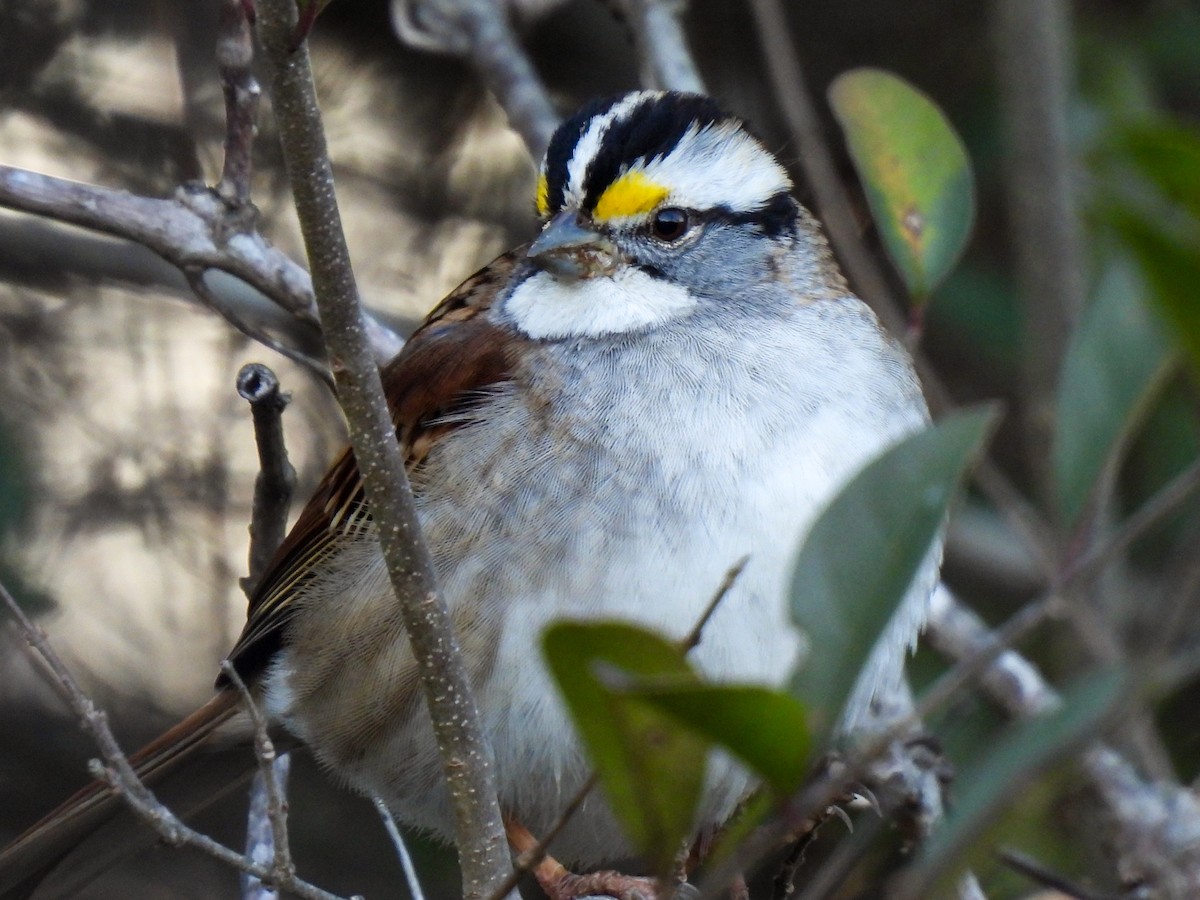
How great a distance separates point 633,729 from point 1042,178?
3.08 meters

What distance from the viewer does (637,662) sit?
1329 mm

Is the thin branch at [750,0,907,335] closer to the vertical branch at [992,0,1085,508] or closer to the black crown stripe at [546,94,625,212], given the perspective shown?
the black crown stripe at [546,94,625,212]

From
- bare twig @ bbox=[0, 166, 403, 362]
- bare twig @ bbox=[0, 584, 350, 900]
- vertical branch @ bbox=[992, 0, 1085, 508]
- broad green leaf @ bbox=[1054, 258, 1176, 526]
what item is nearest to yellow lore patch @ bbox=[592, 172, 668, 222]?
bare twig @ bbox=[0, 166, 403, 362]

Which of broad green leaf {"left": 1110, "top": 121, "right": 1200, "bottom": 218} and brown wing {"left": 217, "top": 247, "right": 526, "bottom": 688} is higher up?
broad green leaf {"left": 1110, "top": 121, "right": 1200, "bottom": 218}

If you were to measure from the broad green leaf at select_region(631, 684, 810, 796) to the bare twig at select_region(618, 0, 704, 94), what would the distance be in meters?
2.84

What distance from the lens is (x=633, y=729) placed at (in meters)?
1.38

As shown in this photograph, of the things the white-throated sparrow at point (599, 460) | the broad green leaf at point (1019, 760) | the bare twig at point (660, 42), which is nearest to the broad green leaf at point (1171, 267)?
the broad green leaf at point (1019, 760)

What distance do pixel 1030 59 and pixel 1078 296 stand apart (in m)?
0.62

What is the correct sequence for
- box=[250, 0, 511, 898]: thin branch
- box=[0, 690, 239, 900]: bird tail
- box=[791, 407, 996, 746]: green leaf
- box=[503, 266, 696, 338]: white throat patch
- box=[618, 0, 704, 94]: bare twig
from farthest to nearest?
box=[618, 0, 704, 94]: bare twig → box=[0, 690, 239, 900]: bird tail → box=[503, 266, 696, 338]: white throat patch → box=[250, 0, 511, 898]: thin branch → box=[791, 407, 996, 746]: green leaf

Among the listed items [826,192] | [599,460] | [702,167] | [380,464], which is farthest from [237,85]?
[380,464]

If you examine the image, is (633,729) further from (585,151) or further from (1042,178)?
(1042,178)

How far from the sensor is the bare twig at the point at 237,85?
2895 millimetres

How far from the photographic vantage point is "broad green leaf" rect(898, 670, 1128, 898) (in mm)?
1229

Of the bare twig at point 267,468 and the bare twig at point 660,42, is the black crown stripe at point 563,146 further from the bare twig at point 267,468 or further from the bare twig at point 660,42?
the bare twig at point 660,42
